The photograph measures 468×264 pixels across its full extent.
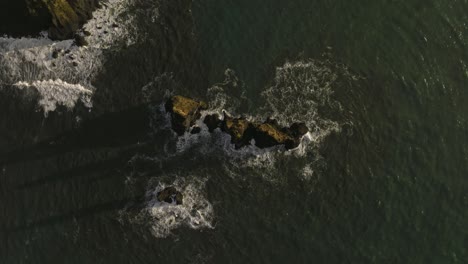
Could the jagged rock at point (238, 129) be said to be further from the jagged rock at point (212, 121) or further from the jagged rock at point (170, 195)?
the jagged rock at point (170, 195)

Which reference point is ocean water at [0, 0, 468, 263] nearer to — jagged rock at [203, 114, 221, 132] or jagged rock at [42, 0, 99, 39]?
jagged rock at [42, 0, 99, 39]

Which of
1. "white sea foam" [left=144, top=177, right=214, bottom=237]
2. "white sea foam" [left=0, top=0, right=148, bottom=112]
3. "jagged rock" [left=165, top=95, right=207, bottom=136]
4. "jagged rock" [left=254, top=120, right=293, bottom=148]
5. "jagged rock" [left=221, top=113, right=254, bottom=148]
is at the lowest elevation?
"white sea foam" [left=144, top=177, right=214, bottom=237]

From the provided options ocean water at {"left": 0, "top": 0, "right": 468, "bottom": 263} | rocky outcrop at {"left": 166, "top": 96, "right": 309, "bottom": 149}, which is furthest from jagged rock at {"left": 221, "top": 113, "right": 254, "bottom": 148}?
ocean water at {"left": 0, "top": 0, "right": 468, "bottom": 263}

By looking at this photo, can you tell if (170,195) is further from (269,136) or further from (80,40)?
(80,40)

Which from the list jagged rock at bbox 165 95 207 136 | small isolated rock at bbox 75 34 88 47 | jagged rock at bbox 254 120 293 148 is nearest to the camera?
jagged rock at bbox 165 95 207 136

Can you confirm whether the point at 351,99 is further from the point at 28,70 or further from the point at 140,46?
the point at 28,70

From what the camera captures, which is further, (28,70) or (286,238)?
(28,70)

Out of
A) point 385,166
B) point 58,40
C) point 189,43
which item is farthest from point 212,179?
point 58,40
